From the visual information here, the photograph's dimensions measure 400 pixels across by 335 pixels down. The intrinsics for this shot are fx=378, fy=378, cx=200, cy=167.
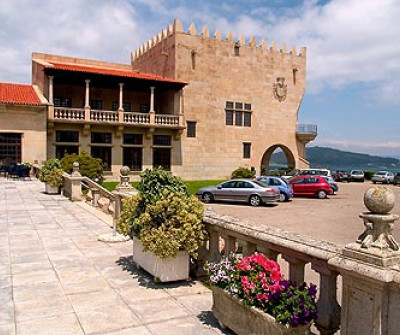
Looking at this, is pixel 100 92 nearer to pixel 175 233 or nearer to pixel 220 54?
pixel 220 54

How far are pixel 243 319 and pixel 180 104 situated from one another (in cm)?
3419

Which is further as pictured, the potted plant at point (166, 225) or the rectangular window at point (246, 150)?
the rectangular window at point (246, 150)

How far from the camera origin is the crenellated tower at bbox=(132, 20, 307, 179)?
38.1 metres

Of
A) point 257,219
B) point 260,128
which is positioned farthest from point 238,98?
point 257,219

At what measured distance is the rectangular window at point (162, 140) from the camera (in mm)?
36844

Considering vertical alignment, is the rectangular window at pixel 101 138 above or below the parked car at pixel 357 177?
above

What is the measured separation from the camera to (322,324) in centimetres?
386

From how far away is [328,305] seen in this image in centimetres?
385

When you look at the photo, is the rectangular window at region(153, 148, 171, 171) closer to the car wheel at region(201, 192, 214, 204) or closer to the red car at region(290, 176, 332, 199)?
the red car at region(290, 176, 332, 199)

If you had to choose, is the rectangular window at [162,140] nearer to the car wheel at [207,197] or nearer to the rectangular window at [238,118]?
the rectangular window at [238,118]

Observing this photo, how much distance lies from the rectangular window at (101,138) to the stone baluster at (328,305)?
32.3 m

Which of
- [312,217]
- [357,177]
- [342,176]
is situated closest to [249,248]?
[312,217]

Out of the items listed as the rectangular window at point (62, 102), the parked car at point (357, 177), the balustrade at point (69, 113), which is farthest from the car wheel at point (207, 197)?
the parked car at point (357, 177)

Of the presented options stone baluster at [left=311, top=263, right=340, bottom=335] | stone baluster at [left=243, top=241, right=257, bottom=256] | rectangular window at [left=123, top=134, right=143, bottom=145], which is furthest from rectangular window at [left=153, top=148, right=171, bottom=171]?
stone baluster at [left=311, top=263, right=340, bottom=335]
